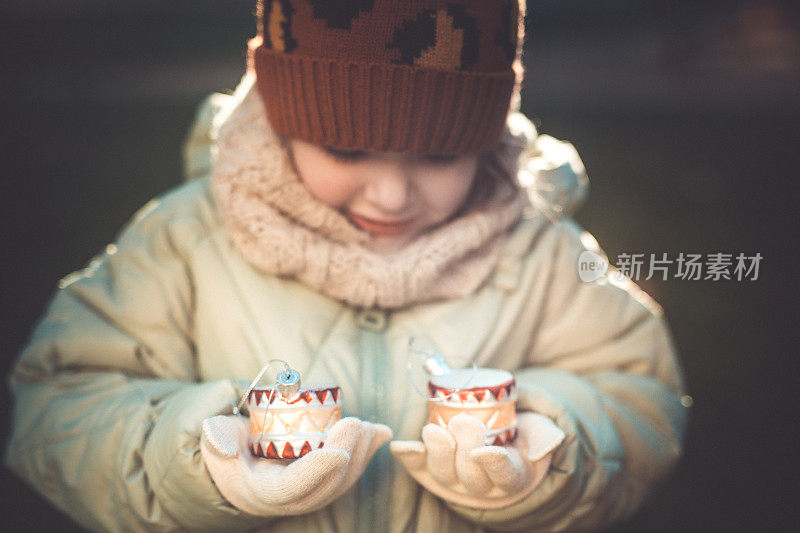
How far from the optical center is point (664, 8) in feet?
20.3

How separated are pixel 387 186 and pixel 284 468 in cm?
47

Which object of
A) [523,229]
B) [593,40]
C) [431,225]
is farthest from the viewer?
[593,40]

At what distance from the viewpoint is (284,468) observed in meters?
1.11

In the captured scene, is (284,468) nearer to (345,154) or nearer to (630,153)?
(345,154)

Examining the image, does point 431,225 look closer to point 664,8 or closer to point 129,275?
point 129,275

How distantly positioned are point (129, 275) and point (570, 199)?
0.83 meters

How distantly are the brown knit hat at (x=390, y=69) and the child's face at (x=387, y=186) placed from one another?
3 cm

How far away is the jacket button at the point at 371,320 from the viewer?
1.45 m

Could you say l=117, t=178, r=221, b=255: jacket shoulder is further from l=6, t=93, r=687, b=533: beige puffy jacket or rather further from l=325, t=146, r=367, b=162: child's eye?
l=325, t=146, r=367, b=162: child's eye

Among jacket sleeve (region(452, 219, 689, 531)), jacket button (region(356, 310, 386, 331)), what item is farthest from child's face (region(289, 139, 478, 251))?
jacket sleeve (region(452, 219, 689, 531))

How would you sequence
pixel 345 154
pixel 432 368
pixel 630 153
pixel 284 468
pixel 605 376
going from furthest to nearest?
pixel 630 153
pixel 605 376
pixel 345 154
pixel 432 368
pixel 284 468

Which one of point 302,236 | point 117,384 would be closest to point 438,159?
point 302,236

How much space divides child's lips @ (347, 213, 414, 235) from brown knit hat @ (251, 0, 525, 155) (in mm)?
138

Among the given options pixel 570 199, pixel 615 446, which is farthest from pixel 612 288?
pixel 615 446
